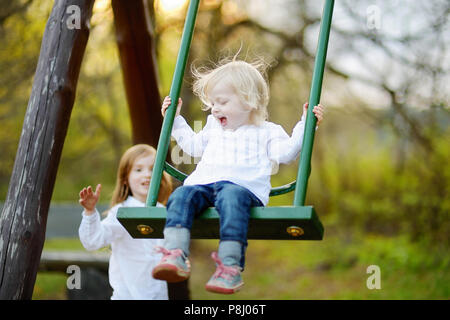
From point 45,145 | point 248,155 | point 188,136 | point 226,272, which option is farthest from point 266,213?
point 45,145

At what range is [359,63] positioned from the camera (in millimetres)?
9094

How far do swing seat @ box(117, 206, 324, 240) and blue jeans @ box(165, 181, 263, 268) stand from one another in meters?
0.05

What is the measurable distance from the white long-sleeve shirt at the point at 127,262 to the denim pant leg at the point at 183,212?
4.38 feet

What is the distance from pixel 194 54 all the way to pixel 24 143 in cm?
628

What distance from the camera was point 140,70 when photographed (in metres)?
5.19

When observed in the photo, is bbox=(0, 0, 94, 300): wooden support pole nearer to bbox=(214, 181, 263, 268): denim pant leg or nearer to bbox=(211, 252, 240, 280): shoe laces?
bbox=(214, 181, 263, 268): denim pant leg

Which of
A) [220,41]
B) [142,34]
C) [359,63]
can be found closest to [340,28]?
[359,63]

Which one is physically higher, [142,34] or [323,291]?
[142,34]

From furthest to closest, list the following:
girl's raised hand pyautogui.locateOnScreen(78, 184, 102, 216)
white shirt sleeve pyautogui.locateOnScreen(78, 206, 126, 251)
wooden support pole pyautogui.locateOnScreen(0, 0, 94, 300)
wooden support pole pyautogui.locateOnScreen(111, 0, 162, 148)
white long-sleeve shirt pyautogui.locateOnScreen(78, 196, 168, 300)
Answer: wooden support pole pyautogui.locateOnScreen(111, 0, 162, 148)
white long-sleeve shirt pyautogui.locateOnScreen(78, 196, 168, 300)
white shirt sleeve pyautogui.locateOnScreen(78, 206, 126, 251)
girl's raised hand pyautogui.locateOnScreen(78, 184, 102, 216)
wooden support pole pyautogui.locateOnScreen(0, 0, 94, 300)

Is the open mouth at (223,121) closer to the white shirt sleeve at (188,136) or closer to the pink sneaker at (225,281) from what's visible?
the white shirt sleeve at (188,136)

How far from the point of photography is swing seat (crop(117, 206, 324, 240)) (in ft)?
8.82

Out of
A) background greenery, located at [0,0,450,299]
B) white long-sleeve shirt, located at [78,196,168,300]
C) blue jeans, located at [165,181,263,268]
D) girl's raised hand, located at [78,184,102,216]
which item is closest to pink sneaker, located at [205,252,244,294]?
blue jeans, located at [165,181,263,268]

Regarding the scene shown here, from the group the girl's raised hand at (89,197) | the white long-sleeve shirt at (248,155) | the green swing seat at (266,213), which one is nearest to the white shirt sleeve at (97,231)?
the girl's raised hand at (89,197)
